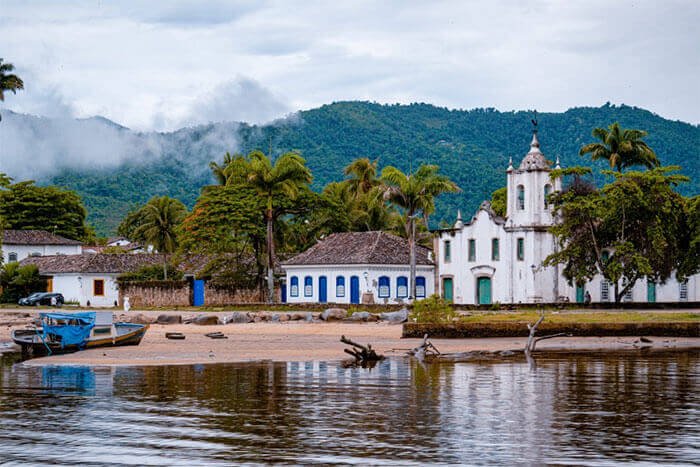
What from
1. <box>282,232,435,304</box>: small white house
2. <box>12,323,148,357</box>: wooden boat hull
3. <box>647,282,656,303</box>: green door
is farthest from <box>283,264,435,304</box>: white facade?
<box>12,323,148,357</box>: wooden boat hull

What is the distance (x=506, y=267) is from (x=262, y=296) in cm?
1827

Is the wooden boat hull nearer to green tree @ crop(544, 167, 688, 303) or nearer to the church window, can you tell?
green tree @ crop(544, 167, 688, 303)

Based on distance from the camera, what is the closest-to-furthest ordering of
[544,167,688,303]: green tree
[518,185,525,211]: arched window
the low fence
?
1. [544,167,688,303]: green tree
2. [518,185,525,211]: arched window
3. the low fence

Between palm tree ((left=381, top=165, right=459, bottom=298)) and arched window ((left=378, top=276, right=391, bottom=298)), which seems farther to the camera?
arched window ((left=378, top=276, right=391, bottom=298))

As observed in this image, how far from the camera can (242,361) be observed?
3444cm

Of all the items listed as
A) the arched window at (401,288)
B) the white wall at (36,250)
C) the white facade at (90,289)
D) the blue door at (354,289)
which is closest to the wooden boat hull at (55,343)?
the blue door at (354,289)

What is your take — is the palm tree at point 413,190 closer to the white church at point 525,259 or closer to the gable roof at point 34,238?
the white church at point 525,259

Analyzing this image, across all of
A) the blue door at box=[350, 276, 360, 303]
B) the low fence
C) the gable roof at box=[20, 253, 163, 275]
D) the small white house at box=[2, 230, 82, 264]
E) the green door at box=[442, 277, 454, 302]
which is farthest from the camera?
the small white house at box=[2, 230, 82, 264]

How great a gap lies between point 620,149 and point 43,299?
4195 cm

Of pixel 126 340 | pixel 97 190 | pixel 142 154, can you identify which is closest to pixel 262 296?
pixel 126 340

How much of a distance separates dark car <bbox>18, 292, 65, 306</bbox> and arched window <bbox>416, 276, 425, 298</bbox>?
2695 centimetres

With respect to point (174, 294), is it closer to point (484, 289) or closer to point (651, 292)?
point (484, 289)

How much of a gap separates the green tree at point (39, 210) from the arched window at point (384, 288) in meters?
51.1

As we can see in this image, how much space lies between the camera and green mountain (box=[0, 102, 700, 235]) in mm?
149750
